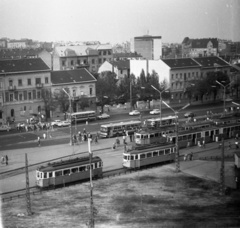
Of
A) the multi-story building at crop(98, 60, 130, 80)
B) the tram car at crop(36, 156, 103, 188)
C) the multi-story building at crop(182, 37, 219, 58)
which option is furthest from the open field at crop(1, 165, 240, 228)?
the multi-story building at crop(182, 37, 219, 58)

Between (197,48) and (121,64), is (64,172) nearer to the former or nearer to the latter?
(121,64)

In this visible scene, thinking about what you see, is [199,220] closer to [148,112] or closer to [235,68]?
[148,112]

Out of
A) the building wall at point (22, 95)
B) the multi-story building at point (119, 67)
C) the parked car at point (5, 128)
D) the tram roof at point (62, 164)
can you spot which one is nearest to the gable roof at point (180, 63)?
the multi-story building at point (119, 67)

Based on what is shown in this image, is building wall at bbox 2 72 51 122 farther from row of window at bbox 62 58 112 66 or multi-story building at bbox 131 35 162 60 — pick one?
multi-story building at bbox 131 35 162 60

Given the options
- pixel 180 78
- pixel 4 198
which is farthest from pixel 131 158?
pixel 180 78

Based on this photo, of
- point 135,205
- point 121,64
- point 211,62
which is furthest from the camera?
point 121,64

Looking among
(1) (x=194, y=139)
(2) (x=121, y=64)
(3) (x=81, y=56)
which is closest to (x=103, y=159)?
(1) (x=194, y=139)

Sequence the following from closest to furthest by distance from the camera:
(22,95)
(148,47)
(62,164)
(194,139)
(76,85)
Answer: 1. (62,164)
2. (194,139)
3. (22,95)
4. (76,85)
5. (148,47)
